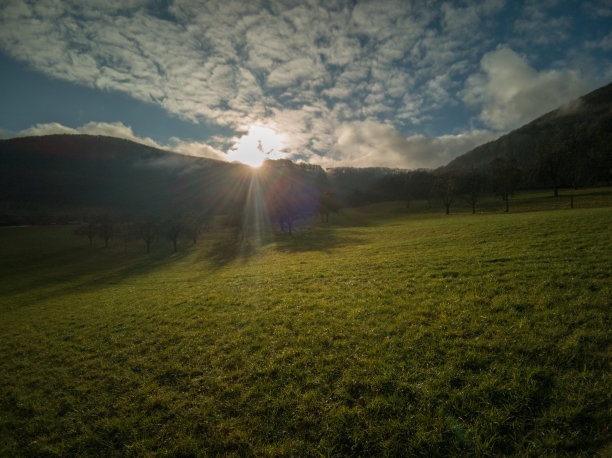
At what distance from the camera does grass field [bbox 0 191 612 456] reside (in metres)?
5.82

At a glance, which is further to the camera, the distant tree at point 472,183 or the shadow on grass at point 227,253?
the distant tree at point 472,183

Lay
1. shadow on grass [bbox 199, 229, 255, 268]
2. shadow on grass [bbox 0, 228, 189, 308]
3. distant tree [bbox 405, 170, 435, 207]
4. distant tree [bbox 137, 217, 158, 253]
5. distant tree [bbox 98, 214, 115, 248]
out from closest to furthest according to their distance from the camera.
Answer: shadow on grass [bbox 0, 228, 189, 308] < shadow on grass [bbox 199, 229, 255, 268] < distant tree [bbox 137, 217, 158, 253] < distant tree [bbox 98, 214, 115, 248] < distant tree [bbox 405, 170, 435, 207]

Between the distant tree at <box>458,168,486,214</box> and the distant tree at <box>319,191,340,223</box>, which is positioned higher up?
the distant tree at <box>458,168,486,214</box>

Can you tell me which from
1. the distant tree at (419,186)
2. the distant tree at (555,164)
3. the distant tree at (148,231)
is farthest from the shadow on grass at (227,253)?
the distant tree at (555,164)

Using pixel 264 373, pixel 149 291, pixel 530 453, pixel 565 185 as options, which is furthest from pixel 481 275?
pixel 565 185

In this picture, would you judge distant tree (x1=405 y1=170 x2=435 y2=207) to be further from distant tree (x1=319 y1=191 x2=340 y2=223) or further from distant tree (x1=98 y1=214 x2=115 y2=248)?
distant tree (x1=98 y1=214 x2=115 y2=248)

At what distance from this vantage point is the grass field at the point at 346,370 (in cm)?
582

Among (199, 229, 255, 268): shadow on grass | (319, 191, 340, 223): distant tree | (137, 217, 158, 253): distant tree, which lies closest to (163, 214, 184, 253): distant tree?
(137, 217, 158, 253): distant tree

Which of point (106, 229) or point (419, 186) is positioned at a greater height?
point (419, 186)

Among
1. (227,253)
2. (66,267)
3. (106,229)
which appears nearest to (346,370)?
(227,253)

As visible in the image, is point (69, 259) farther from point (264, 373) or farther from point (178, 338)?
point (264, 373)

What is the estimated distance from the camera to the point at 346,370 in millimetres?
7965

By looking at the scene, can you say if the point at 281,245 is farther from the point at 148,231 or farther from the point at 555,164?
the point at 555,164

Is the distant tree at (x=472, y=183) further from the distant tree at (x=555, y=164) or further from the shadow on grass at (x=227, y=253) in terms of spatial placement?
the shadow on grass at (x=227, y=253)
